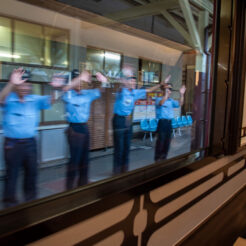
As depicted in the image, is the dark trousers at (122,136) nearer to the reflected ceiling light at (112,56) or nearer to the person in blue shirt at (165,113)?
the person in blue shirt at (165,113)

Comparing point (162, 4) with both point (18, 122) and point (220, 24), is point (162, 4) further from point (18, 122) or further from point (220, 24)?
point (18, 122)

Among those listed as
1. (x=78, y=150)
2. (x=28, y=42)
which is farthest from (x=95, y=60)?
(x=78, y=150)

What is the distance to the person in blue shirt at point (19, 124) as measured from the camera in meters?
1.26

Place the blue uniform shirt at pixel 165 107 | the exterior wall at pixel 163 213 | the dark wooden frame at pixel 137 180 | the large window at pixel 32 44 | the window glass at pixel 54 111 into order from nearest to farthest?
the dark wooden frame at pixel 137 180 < the exterior wall at pixel 163 213 < the window glass at pixel 54 111 < the large window at pixel 32 44 < the blue uniform shirt at pixel 165 107

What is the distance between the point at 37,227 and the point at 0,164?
0.63 meters

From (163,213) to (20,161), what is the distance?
765 millimetres

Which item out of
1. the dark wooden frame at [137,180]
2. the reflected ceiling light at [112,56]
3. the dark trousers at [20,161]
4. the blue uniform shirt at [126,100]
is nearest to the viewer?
the dark wooden frame at [137,180]

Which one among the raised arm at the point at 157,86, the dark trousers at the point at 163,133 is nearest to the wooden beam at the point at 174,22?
the raised arm at the point at 157,86

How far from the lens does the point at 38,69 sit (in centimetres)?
158

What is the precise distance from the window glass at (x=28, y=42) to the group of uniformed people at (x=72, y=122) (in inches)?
A: 12.0

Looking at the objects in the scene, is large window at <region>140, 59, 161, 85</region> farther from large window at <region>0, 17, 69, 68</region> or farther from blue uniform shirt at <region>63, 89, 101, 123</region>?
large window at <region>0, 17, 69, 68</region>

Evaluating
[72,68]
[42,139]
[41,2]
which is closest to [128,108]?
[72,68]

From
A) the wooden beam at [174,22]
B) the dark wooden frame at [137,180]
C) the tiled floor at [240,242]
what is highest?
the wooden beam at [174,22]

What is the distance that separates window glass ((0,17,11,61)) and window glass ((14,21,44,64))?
42mm
